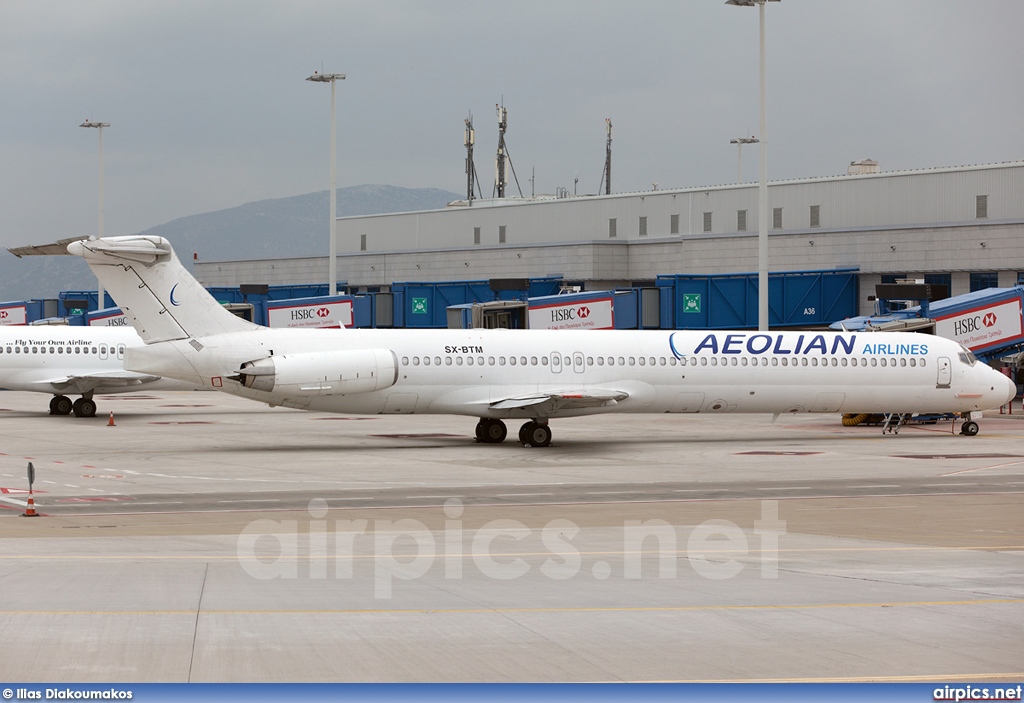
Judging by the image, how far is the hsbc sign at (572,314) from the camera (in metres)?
64.1

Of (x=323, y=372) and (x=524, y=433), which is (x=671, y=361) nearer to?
(x=524, y=433)

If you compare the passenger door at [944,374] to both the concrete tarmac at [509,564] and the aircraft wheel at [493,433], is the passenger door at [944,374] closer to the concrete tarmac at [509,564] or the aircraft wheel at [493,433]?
the concrete tarmac at [509,564]

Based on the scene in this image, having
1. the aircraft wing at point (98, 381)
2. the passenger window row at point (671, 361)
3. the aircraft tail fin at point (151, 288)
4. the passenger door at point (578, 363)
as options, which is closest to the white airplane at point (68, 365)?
the aircraft wing at point (98, 381)

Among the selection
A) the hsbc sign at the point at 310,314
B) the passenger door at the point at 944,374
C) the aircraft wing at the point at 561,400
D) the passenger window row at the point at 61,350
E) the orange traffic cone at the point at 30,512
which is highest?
the hsbc sign at the point at 310,314

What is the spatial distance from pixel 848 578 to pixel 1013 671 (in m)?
5.00

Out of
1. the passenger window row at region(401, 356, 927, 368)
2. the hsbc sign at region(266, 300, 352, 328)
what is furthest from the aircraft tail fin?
the hsbc sign at region(266, 300, 352, 328)

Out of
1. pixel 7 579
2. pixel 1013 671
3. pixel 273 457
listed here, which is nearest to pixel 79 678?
pixel 7 579

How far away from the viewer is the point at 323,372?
113 ft

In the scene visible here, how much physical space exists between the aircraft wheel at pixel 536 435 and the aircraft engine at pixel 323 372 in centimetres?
424

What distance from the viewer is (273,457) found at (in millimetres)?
33562

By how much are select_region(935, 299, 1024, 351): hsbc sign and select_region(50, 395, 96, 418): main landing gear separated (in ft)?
111

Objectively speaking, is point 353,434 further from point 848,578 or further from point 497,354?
point 848,578

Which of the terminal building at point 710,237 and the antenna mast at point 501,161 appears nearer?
the terminal building at point 710,237

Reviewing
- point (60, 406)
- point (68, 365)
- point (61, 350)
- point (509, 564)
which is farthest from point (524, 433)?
point (60, 406)
